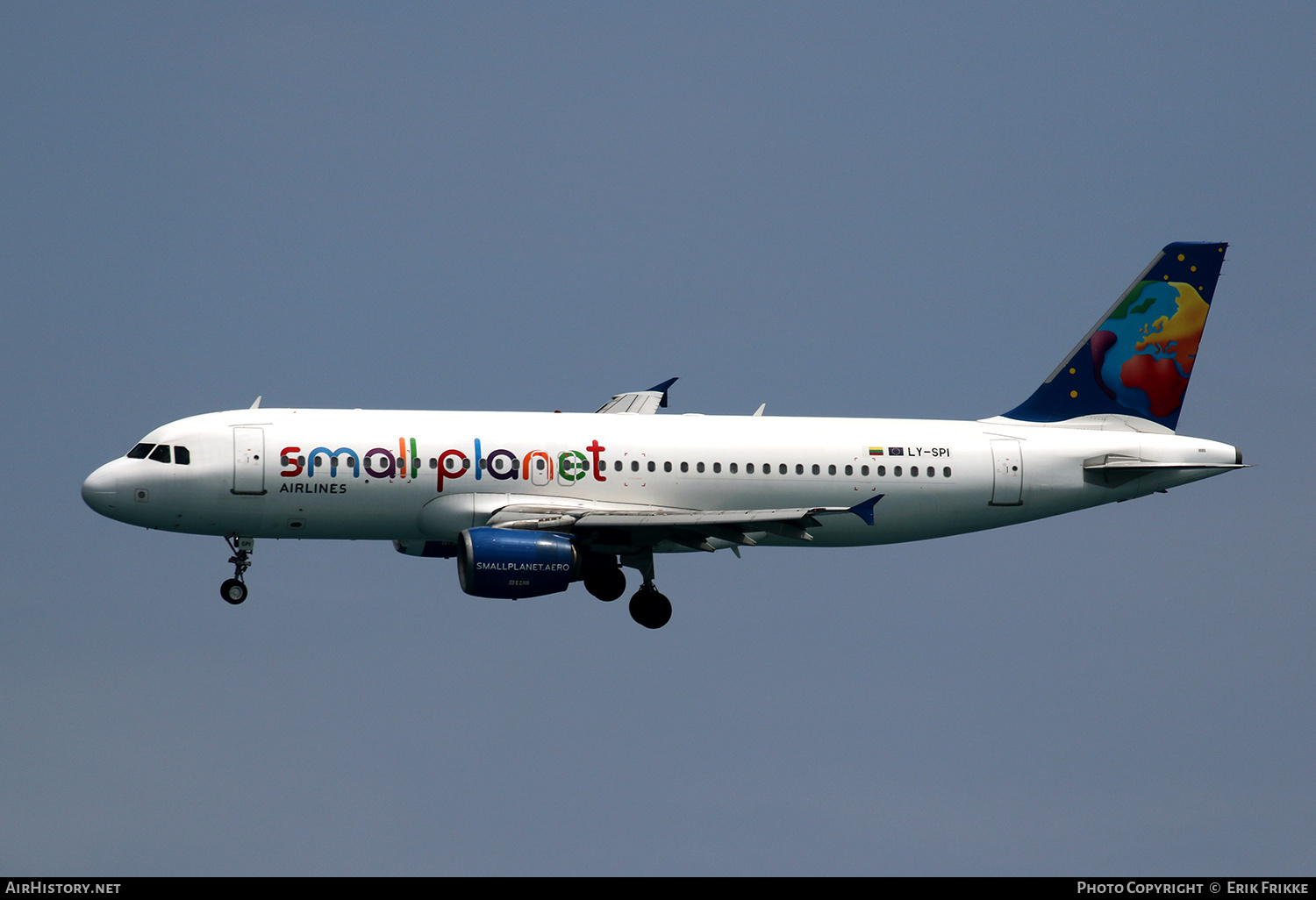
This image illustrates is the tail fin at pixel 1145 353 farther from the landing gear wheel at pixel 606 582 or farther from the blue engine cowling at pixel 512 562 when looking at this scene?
the blue engine cowling at pixel 512 562

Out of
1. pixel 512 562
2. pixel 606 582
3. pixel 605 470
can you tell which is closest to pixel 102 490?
pixel 512 562

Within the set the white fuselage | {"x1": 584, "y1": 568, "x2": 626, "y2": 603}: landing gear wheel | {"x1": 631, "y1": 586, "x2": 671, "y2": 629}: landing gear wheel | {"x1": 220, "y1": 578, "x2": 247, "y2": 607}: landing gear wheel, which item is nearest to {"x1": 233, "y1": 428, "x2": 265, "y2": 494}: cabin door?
the white fuselage

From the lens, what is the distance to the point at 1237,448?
56.1 meters

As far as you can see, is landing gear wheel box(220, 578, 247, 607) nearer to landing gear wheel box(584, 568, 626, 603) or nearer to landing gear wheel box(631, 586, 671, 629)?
landing gear wheel box(584, 568, 626, 603)

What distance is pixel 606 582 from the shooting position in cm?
5225

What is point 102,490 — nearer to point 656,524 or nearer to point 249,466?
point 249,466

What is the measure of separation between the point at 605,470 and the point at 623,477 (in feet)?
1.77

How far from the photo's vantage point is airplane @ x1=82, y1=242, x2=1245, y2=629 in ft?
163

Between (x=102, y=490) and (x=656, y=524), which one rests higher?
(x=102, y=490)

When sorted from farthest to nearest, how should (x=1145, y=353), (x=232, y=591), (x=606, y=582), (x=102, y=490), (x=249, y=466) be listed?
(x=1145, y=353), (x=606, y=582), (x=232, y=591), (x=102, y=490), (x=249, y=466)

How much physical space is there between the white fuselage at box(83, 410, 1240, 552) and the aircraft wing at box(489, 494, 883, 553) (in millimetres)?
676

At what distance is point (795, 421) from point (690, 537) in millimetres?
6001

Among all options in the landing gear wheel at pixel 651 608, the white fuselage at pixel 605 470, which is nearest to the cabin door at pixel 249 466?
the white fuselage at pixel 605 470

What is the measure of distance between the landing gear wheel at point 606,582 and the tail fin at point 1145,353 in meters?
14.1
